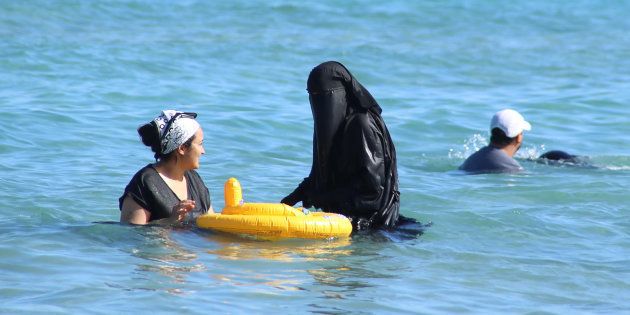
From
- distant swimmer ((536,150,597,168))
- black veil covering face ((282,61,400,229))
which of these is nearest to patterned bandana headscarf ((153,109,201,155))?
black veil covering face ((282,61,400,229))

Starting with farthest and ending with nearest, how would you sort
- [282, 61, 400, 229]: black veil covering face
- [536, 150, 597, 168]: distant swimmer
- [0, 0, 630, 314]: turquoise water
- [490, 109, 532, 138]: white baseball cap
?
[536, 150, 597, 168]: distant swimmer → [490, 109, 532, 138]: white baseball cap → [282, 61, 400, 229]: black veil covering face → [0, 0, 630, 314]: turquoise water

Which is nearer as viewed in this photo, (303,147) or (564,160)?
(564,160)

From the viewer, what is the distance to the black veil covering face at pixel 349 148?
7.59 metres

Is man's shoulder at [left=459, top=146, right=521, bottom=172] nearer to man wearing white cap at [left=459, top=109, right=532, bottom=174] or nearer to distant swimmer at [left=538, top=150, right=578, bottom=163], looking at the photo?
man wearing white cap at [left=459, top=109, right=532, bottom=174]

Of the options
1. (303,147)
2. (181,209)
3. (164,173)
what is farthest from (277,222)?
(303,147)

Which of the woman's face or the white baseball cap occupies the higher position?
the white baseball cap

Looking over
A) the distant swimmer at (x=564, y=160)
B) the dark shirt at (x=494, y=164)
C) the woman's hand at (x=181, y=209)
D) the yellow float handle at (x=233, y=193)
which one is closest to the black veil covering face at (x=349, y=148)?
the yellow float handle at (x=233, y=193)

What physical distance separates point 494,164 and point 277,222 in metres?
4.48

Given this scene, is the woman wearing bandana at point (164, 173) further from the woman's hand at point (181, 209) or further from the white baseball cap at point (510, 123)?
the white baseball cap at point (510, 123)

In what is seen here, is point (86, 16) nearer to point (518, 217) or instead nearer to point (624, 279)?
point (518, 217)

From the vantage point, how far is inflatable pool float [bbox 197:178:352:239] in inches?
295

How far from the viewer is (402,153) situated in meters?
13.2

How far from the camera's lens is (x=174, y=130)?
746cm

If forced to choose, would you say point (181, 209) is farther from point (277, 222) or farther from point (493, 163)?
point (493, 163)
